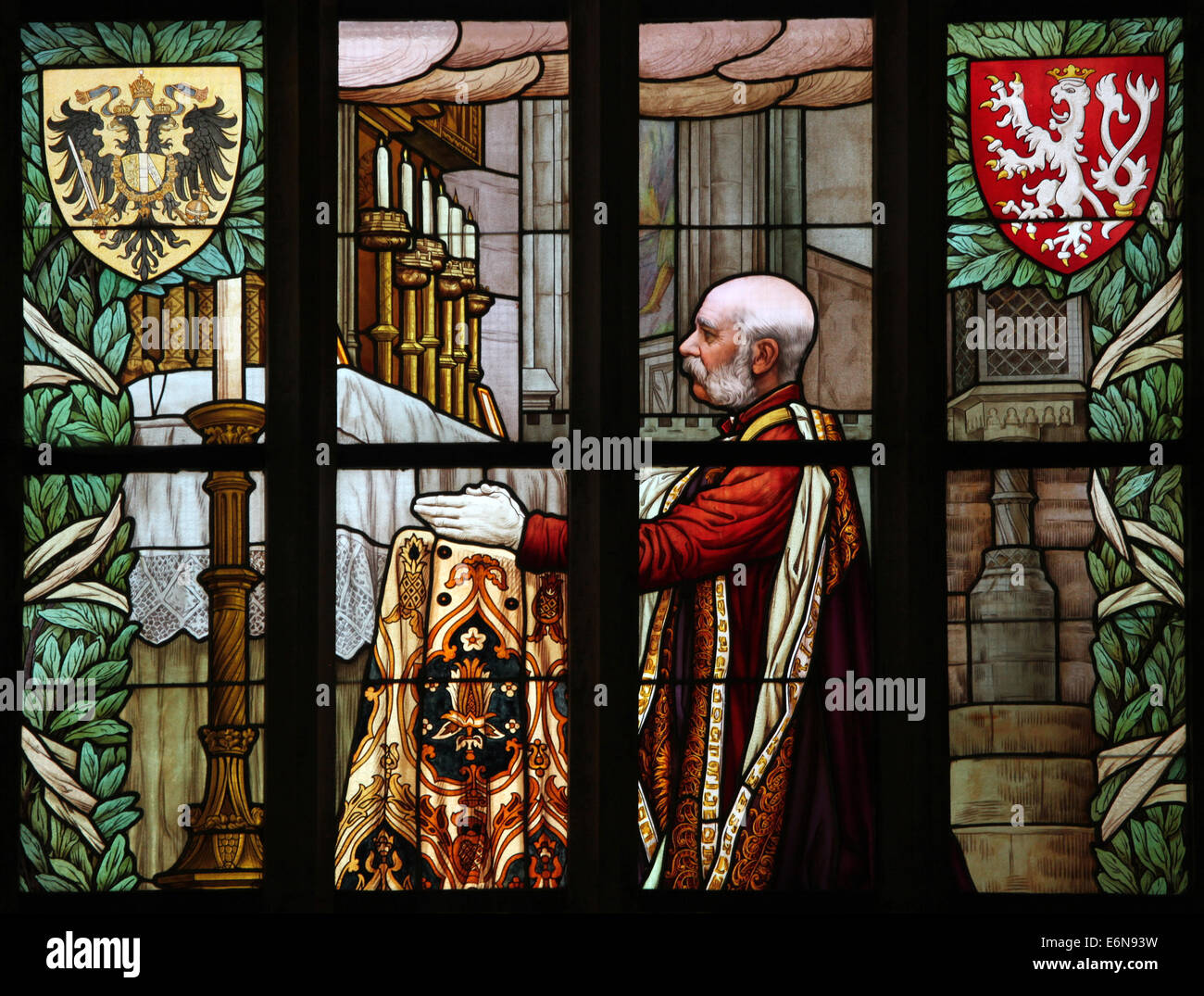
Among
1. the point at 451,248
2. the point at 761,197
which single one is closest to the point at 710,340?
the point at 761,197

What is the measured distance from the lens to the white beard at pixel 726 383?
3201mm

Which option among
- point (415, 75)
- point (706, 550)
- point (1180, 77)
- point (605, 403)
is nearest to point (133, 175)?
point (415, 75)

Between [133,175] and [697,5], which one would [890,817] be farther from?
[133,175]

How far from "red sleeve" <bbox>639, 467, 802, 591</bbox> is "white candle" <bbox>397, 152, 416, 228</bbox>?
93 cm

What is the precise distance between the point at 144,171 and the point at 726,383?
1.49 m

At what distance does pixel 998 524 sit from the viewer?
315cm

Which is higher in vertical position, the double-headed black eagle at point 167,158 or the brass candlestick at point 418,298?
the double-headed black eagle at point 167,158

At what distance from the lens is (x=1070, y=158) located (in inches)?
127

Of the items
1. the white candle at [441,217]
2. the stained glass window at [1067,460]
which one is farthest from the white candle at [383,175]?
the stained glass window at [1067,460]

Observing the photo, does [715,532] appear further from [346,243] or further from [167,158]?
[167,158]

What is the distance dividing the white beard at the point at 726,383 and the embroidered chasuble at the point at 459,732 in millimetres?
577

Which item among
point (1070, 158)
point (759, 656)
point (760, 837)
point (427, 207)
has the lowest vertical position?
point (760, 837)

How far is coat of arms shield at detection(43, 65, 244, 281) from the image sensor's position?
3.21m

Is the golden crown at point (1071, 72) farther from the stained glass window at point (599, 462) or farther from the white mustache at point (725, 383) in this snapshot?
the white mustache at point (725, 383)
